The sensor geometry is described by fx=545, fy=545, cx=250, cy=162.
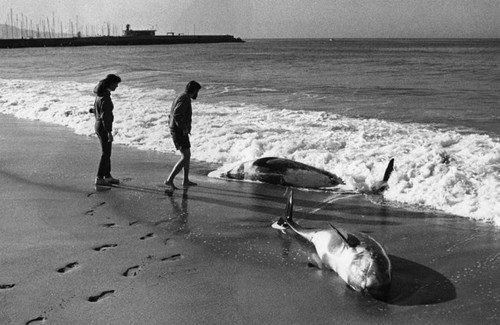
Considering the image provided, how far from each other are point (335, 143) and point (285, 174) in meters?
3.21

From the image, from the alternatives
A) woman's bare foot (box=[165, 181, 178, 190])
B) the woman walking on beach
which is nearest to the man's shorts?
woman's bare foot (box=[165, 181, 178, 190])

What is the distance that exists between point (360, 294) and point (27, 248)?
389cm

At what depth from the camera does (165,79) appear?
34.7m

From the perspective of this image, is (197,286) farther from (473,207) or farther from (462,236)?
(473,207)

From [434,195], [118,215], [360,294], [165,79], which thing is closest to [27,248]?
[118,215]

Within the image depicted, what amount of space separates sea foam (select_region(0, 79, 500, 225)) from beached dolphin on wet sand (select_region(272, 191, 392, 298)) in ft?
9.35

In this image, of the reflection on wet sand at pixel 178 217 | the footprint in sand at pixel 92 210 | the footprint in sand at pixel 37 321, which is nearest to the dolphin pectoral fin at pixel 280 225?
the reflection on wet sand at pixel 178 217

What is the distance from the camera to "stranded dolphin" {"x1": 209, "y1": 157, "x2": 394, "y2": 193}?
980 cm

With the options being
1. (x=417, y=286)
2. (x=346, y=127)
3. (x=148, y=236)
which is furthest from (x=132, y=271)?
(x=346, y=127)

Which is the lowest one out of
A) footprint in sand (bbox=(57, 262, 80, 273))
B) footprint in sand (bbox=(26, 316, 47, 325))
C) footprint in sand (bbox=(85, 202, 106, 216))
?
footprint in sand (bbox=(85, 202, 106, 216))

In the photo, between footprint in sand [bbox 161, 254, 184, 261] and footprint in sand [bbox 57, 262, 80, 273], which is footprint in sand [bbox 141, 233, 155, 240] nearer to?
footprint in sand [bbox 161, 254, 184, 261]

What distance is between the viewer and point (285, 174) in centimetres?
997

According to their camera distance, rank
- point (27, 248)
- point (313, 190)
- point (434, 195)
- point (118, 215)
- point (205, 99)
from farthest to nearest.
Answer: point (205, 99) < point (313, 190) < point (434, 195) < point (118, 215) < point (27, 248)

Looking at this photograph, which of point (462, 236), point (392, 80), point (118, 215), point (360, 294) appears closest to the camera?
point (360, 294)
